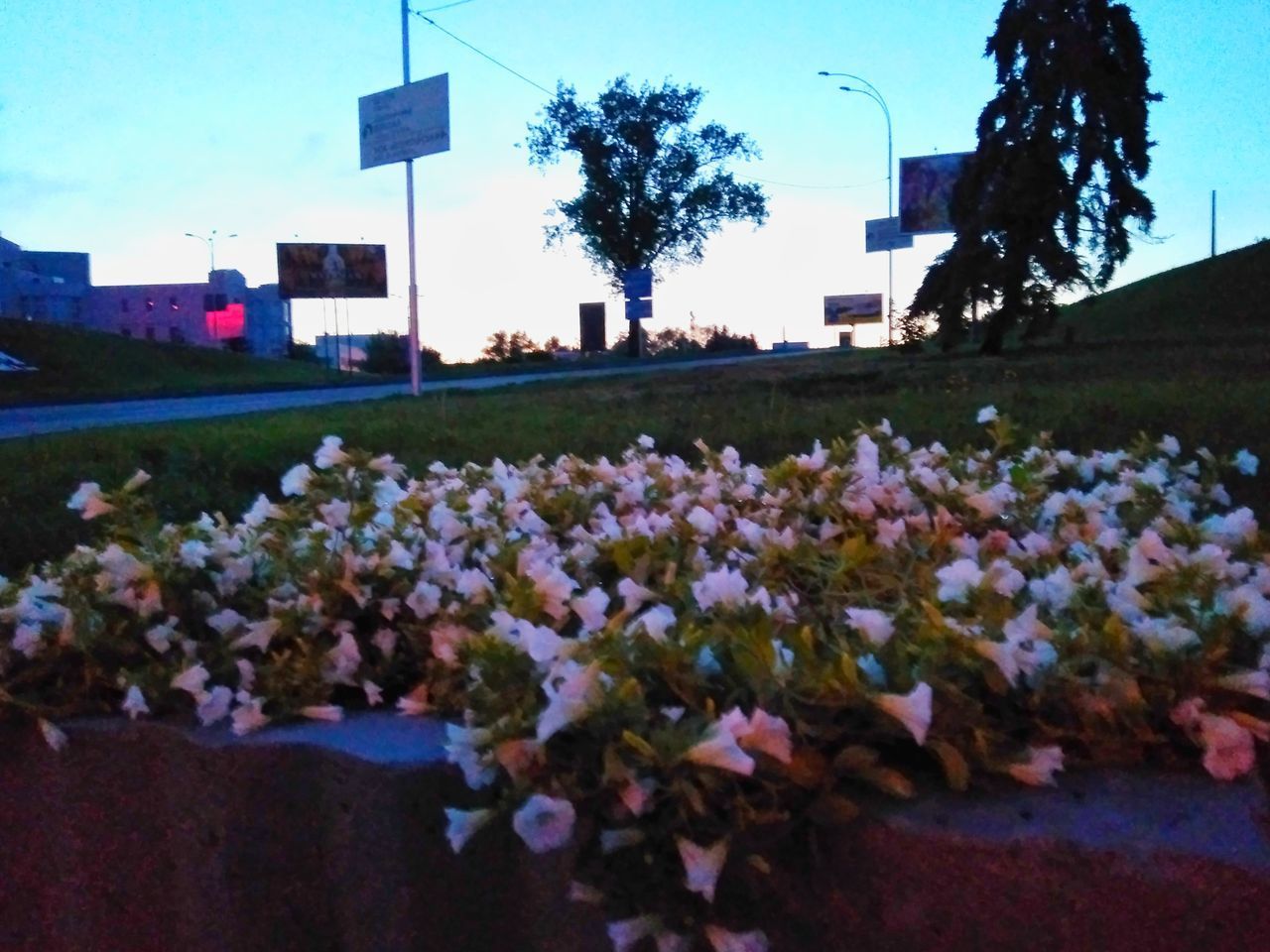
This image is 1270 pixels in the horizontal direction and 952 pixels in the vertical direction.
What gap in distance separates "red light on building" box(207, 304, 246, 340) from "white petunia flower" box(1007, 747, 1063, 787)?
223 ft

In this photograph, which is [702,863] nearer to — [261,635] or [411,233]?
[261,635]

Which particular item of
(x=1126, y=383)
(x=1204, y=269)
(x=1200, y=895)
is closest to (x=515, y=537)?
(x=1200, y=895)

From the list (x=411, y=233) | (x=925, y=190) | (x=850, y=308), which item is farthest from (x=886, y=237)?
(x=850, y=308)

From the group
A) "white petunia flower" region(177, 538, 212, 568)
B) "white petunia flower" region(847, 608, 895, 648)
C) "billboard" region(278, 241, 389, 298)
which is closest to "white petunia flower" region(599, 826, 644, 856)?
"white petunia flower" region(847, 608, 895, 648)

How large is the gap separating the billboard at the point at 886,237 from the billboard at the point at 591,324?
29.0 feet

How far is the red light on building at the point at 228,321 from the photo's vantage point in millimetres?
66312

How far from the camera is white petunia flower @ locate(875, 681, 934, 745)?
139cm

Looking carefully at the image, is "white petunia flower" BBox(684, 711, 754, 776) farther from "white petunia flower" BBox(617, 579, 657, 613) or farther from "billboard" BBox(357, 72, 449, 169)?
"billboard" BBox(357, 72, 449, 169)

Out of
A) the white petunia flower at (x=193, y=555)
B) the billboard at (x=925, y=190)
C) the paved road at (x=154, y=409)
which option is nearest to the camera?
the white petunia flower at (x=193, y=555)

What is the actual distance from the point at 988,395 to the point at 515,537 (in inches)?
159

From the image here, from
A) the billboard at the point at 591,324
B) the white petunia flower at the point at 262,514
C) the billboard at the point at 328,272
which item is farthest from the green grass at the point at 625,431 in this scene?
the billboard at the point at 328,272

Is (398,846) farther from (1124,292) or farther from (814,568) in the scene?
(1124,292)

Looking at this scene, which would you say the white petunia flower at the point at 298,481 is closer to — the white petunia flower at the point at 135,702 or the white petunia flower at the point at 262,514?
the white petunia flower at the point at 262,514

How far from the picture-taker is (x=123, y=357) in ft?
121
